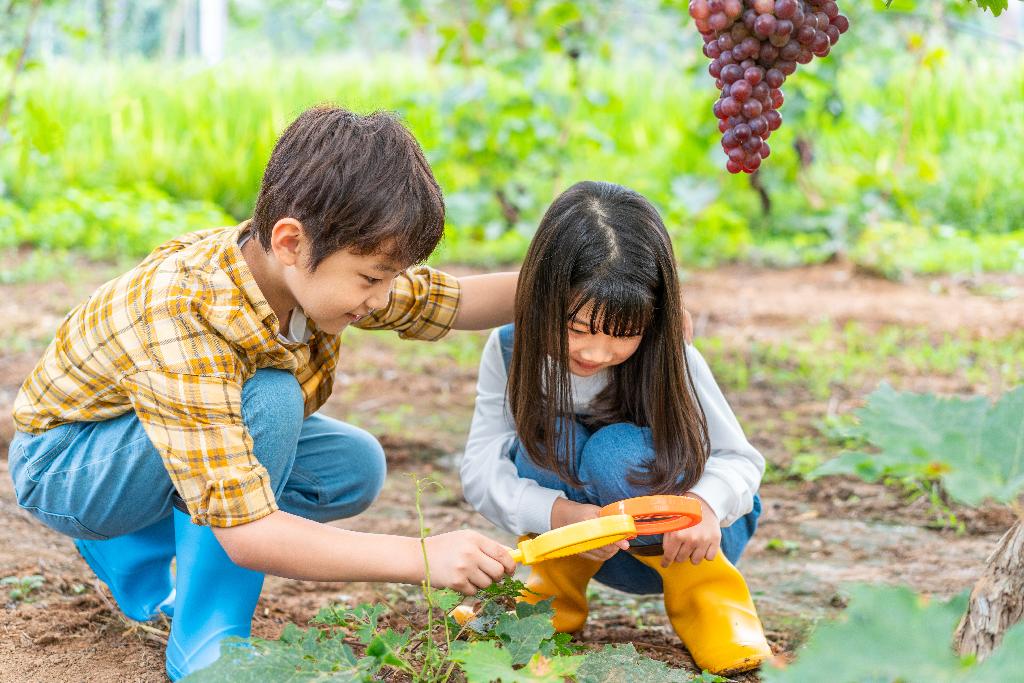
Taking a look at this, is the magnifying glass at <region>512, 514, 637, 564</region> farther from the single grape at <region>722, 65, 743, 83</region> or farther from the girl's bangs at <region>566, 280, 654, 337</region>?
the single grape at <region>722, 65, 743, 83</region>

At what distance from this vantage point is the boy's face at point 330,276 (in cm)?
149

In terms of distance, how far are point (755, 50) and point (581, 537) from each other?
669mm

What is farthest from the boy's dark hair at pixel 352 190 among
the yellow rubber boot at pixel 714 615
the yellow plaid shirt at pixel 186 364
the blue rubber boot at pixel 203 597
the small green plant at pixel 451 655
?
the yellow rubber boot at pixel 714 615

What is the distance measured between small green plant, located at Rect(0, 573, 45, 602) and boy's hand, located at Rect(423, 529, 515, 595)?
85cm

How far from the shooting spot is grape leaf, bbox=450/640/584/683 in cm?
117

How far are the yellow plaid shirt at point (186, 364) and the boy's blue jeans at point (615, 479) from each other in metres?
0.42

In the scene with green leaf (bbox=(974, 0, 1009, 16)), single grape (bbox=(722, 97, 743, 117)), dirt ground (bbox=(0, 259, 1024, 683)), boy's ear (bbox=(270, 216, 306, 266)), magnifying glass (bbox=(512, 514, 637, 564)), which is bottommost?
dirt ground (bbox=(0, 259, 1024, 683))

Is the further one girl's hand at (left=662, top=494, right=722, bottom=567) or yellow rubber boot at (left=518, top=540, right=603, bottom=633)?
yellow rubber boot at (left=518, top=540, right=603, bottom=633)

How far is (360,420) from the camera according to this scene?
10.2ft

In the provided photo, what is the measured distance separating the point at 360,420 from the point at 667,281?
1.62 meters

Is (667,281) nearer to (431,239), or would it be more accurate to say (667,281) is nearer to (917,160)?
(431,239)

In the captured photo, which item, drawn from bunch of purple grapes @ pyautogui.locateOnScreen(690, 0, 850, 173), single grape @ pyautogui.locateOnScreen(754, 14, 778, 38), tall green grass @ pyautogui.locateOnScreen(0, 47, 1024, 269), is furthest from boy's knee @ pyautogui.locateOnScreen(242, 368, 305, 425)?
tall green grass @ pyautogui.locateOnScreen(0, 47, 1024, 269)

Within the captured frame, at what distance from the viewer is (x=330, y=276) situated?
1.50 m

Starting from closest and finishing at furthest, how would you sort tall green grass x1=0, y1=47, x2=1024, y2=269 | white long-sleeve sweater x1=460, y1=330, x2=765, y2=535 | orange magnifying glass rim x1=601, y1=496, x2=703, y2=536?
orange magnifying glass rim x1=601, y1=496, x2=703, y2=536 < white long-sleeve sweater x1=460, y1=330, x2=765, y2=535 < tall green grass x1=0, y1=47, x2=1024, y2=269
